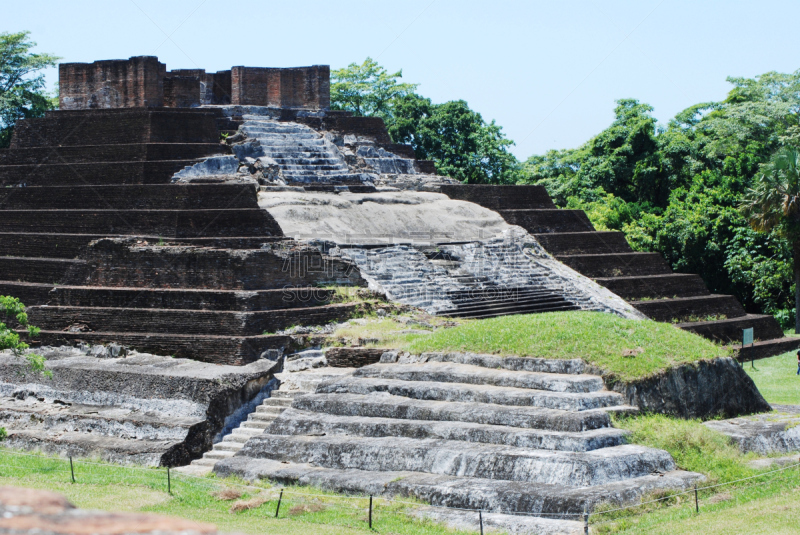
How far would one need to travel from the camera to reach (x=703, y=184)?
2608cm

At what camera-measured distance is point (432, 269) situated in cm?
1641

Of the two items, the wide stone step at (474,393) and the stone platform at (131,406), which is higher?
the wide stone step at (474,393)

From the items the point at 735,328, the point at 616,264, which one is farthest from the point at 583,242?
the point at 735,328

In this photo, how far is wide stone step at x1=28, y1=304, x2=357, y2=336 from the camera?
516 inches

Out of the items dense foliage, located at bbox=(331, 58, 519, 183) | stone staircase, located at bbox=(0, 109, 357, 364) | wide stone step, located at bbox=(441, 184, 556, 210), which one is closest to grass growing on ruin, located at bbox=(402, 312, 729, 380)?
stone staircase, located at bbox=(0, 109, 357, 364)

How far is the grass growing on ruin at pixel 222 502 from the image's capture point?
316 inches

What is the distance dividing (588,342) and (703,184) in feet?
55.5

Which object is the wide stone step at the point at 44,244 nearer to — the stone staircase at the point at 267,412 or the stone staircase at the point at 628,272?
the stone staircase at the point at 267,412

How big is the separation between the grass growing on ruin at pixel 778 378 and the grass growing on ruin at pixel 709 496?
380 centimetres

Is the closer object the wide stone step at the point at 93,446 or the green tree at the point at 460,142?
the wide stone step at the point at 93,446

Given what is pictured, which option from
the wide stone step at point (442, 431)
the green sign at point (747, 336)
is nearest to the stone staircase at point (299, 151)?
the green sign at point (747, 336)

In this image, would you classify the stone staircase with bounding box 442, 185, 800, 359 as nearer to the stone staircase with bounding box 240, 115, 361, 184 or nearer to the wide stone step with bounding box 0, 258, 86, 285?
the stone staircase with bounding box 240, 115, 361, 184

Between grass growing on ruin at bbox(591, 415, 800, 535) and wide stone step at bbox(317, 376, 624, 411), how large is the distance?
40 centimetres

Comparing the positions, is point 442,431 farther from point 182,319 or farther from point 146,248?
point 146,248
